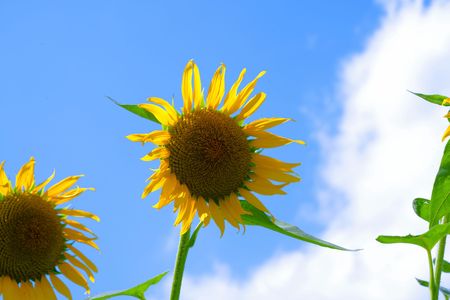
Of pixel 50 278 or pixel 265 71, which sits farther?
pixel 50 278

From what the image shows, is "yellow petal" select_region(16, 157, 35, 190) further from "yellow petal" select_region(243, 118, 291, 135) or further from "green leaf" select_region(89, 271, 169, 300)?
"yellow petal" select_region(243, 118, 291, 135)

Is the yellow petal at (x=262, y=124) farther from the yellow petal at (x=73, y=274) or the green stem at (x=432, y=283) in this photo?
the yellow petal at (x=73, y=274)

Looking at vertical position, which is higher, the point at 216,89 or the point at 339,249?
the point at 216,89

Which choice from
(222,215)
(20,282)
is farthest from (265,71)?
(20,282)

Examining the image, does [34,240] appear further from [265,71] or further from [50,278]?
[265,71]

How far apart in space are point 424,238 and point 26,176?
1981 millimetres

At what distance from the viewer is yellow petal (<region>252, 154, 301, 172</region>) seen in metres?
3.07

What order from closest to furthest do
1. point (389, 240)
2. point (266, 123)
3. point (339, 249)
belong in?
point (339, 249) → point (389, 240) → point (266, 123)

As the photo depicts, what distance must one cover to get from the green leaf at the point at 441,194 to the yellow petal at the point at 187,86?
1.26 meters

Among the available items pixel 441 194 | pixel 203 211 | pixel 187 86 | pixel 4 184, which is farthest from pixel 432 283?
pixel 4 184

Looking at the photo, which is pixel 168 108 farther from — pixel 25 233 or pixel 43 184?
pixel 25 233

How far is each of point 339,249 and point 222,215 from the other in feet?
1.96

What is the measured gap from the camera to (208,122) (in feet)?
9.66

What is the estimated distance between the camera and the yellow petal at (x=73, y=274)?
324 cm
